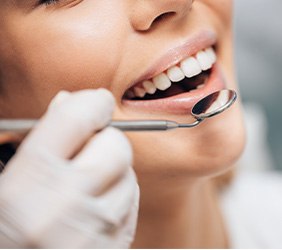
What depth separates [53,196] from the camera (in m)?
0.67

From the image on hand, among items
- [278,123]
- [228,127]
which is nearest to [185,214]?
[228,127]

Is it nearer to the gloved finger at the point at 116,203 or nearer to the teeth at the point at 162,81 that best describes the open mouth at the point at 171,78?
the teeth at the point at 162,81

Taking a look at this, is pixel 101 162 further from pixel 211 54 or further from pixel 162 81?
pixel 211 54

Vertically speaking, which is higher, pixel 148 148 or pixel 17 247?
pixel 17 247

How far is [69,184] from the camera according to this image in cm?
66

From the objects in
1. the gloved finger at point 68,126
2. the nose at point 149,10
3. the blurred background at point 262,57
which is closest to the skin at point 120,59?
the nose at point 149,10

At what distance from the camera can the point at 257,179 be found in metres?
1.65

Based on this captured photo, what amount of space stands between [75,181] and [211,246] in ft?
2.36

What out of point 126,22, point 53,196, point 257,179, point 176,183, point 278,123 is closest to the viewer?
point 53,196

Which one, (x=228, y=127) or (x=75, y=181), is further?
(x=228, y=127)

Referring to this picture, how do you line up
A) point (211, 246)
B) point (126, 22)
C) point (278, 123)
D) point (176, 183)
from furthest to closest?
1. point (278, 123)
2. point (211, 246)
3. point (176, 183)
4. point (126, 22)

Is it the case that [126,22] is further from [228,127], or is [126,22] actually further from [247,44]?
[247,44]

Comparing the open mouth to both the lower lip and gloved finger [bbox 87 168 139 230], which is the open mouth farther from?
gloved finger [bbox 87 168 139 230]

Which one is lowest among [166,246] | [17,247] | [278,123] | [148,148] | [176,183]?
[278,123]
